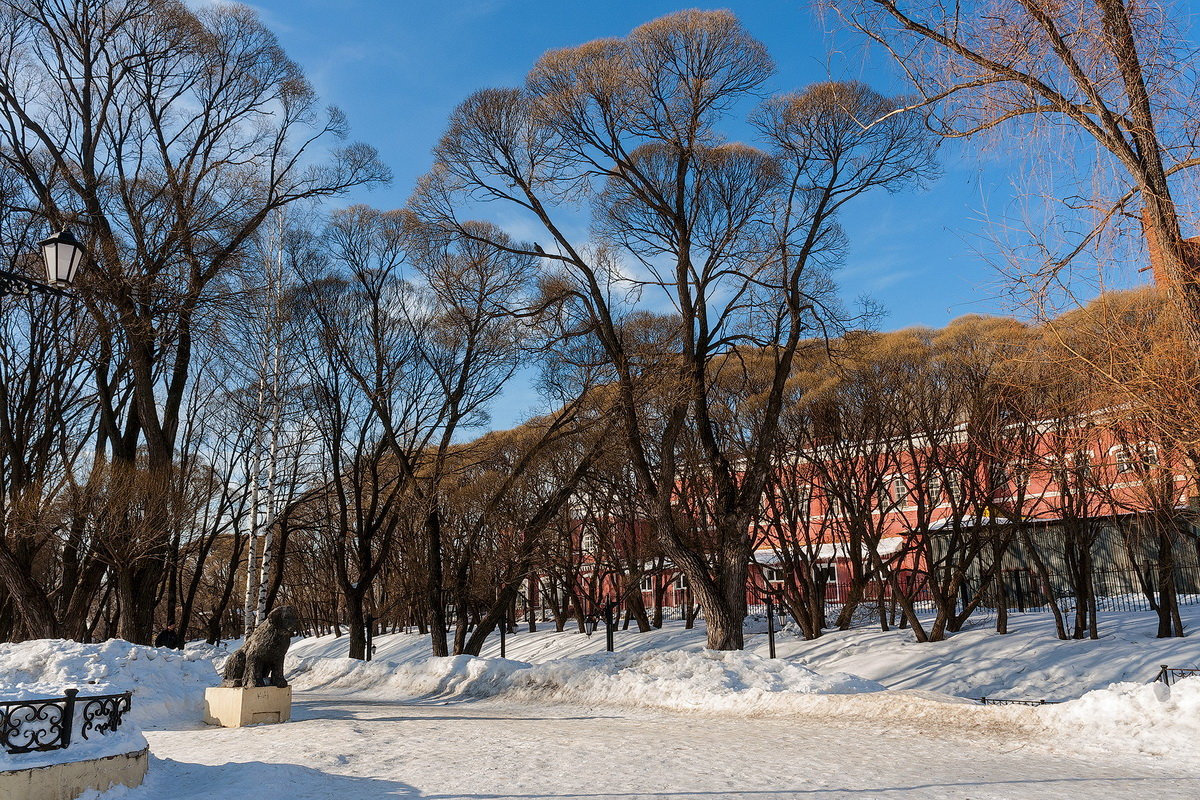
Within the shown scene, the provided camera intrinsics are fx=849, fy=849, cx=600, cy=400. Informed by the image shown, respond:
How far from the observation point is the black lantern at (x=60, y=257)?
7180 mm

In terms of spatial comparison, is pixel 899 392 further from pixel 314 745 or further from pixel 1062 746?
pixel 314 745

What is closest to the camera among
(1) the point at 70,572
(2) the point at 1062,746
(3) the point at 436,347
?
(2) the point at 1062,746

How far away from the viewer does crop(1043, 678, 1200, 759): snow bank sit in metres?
7.72

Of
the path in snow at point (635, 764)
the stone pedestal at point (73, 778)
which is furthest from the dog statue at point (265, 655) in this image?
the stone pedestal at point (73, 778)

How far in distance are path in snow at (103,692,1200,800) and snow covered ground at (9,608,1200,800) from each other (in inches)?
1.2

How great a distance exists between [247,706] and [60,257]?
22.8 ft

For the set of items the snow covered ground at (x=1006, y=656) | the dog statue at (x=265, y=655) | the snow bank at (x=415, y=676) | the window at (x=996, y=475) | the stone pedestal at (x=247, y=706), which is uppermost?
the window at (x=996, y=475)

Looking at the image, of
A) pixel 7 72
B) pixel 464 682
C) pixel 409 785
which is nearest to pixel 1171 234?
pixel 409 785

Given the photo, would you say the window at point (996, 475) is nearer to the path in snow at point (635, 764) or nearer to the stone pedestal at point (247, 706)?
the path in snow at point (635, 764)

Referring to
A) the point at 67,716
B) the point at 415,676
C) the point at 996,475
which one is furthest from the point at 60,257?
the point at 996,475

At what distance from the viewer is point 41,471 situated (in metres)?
20.0

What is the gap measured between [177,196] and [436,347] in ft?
24.6

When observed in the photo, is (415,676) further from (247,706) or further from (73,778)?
(73,778)

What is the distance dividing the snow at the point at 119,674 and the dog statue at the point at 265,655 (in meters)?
1.41
